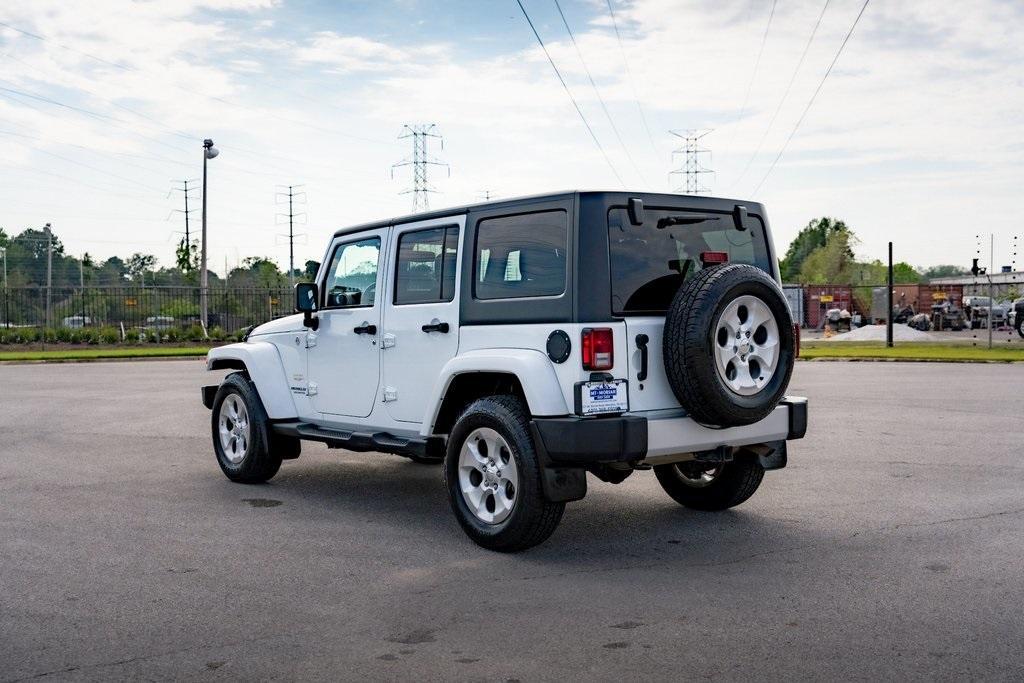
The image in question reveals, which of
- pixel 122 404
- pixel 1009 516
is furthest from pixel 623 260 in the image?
pixel 122 404

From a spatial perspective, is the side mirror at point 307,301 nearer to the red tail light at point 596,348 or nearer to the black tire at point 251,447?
the black tire at point 251,447

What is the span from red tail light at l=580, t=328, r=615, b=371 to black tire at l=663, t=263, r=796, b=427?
384 mm

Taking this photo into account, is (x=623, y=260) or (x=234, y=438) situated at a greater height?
(x=623, y=260)

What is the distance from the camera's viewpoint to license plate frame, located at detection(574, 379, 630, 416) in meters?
5.88

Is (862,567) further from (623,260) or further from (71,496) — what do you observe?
(71,496)

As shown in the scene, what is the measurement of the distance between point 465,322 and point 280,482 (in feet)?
10.4

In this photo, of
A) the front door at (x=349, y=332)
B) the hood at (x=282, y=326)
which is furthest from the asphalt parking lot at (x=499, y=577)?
the hood at (x=282, y=326)

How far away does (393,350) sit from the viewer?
7.45 m

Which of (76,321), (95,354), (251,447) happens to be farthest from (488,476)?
(76,321)

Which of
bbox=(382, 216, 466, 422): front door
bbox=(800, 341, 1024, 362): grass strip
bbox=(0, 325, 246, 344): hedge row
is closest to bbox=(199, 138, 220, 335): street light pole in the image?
bbox=(0, 325, 246, 344): hedge row

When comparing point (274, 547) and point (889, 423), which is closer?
point (274, 547)

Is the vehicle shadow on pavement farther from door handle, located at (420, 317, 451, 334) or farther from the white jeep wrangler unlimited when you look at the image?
door handle, located at (420, 317, 451, 334)

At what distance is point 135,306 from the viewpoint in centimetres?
4216

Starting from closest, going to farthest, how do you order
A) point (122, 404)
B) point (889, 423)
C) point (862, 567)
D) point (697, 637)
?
1. point (697, 637)
2. point (862, 567)
3. point (889, 423)
4. point (122, 404)
